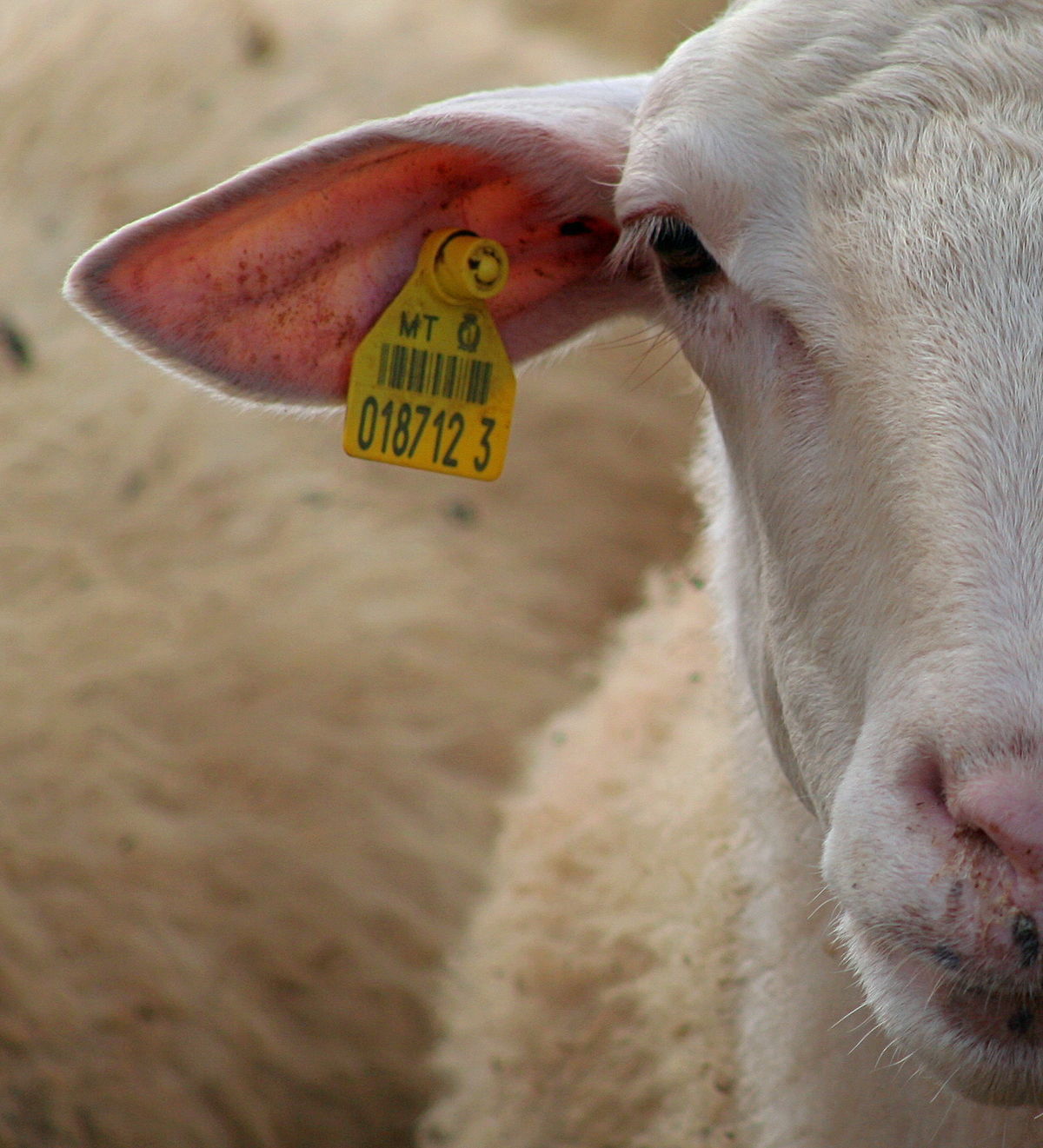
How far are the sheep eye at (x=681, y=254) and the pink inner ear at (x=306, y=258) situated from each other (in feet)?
0.99

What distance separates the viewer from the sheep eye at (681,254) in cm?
196

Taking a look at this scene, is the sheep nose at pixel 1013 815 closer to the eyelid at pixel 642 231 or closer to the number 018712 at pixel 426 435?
the eyelid at pixel 642 231

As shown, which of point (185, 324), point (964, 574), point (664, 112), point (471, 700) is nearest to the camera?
point (964, 574)

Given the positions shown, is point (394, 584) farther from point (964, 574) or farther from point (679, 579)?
point (964, 574)

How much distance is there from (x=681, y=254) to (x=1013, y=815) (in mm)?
975

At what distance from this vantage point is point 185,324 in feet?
7.32

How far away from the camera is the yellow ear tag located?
2.27 meters

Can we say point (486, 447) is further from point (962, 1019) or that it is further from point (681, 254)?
point (962, 1019)

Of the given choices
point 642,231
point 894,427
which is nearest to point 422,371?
point 642,231

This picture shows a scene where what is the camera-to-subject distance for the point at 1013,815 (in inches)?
52.4

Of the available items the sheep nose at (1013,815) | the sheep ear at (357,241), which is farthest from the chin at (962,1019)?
the sheep ear at (357,241)

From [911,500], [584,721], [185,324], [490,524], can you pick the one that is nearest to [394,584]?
[490,524]

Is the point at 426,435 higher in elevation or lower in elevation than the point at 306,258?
lower

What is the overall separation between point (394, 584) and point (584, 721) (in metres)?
0.92
